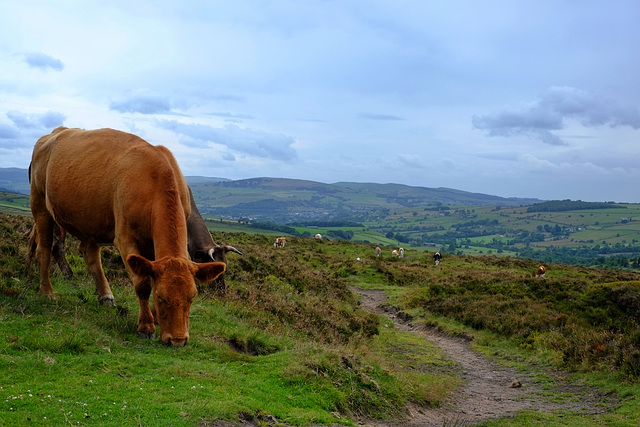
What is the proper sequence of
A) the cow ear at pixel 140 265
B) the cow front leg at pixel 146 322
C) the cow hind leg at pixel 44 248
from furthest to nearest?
the cow hind leg at pixel 44 248 < the cow front leg at pixel 146 322 < the cow ear at pixel 140 265

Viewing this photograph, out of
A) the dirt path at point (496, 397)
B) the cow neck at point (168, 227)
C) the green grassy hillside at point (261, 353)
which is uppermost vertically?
the cow neck at point (168, 227)

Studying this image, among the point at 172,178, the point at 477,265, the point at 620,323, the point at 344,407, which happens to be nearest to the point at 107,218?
the point at 172,178

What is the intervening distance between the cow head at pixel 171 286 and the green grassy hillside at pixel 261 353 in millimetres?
536

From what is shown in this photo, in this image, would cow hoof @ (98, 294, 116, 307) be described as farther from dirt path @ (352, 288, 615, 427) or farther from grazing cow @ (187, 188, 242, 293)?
dirt path @ (352, 288, 615, 427)

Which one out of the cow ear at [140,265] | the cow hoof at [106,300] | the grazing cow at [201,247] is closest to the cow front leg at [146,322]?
the cow ear at [140,265]

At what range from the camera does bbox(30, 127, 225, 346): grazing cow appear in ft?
25.4

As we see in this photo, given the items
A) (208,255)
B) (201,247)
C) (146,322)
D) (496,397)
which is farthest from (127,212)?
(496,397)

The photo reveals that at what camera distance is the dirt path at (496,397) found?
31.2 ft

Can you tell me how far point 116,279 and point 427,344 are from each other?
10.8m

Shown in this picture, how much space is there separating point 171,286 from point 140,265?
0.58 metres

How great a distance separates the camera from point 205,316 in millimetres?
11320

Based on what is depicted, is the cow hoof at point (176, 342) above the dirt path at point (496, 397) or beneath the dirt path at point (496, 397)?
above

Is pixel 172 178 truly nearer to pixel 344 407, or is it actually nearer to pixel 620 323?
pixel 344 407

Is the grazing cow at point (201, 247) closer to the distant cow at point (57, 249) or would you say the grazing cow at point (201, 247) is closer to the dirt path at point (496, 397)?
the distant cow at point (57, 249)
